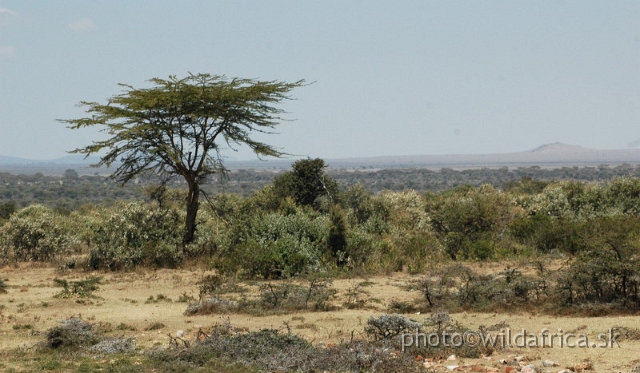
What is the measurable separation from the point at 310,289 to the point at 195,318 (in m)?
2.48

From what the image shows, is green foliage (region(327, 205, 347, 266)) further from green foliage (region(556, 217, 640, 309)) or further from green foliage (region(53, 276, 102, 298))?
green foliage (region(556, 217, 640, 309))

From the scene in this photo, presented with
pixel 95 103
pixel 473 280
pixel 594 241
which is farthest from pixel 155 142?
pixel 594 241

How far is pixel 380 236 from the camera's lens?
1038 inches

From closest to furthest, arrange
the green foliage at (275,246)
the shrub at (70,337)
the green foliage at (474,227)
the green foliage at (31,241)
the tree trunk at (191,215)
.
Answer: the shrub at (70,337), the green foliage at (275,246), the green foliage at (474,227), the tree trunk at (191,215), the green foliage at (31,241)

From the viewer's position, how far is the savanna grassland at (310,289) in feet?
34.7

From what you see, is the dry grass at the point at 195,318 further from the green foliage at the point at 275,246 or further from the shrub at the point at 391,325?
the green foliage at the point at 275,246

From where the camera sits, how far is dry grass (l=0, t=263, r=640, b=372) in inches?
416

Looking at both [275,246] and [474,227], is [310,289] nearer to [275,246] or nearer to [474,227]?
[275,246]

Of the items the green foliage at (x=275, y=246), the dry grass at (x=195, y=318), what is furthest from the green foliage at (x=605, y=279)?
the green foliage at (x=275, y=246)

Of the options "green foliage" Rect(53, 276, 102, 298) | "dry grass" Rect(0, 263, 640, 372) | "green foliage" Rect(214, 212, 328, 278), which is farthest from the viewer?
"green foliage" Rect(214, 212, 328, 278)

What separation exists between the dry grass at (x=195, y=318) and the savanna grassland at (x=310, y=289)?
0.16ft

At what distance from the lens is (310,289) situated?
1522 cm

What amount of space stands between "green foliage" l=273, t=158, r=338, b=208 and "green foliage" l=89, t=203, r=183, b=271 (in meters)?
8.45

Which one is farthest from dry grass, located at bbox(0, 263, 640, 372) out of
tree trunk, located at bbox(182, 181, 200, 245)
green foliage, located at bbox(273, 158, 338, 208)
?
green foliage, located at bbox(273, 158, 338, 208)
